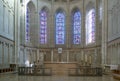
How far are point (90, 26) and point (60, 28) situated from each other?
630 cm

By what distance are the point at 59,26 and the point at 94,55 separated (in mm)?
10229

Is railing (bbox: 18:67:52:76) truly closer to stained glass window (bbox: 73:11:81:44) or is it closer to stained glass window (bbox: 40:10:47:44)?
stained glass window (bbox: 40:10:47:44)

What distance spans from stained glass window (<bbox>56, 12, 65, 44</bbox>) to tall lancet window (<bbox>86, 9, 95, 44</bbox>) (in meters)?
4.96

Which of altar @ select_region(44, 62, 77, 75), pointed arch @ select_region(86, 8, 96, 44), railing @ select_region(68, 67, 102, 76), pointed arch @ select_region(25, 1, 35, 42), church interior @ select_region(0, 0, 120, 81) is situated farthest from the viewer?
pointed arch @ select_region(25, 1, 35, 42)

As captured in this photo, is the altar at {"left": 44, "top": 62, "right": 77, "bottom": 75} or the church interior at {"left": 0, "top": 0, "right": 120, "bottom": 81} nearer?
the altar at {"left": 44, "top": 62, "right": 77, "bottom": 75}

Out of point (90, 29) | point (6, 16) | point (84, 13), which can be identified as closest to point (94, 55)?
point (90, 29)

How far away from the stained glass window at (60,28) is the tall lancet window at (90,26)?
16.3 feet

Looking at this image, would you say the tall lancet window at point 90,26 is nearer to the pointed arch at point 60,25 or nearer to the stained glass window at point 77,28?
the stained glass window at point 77,28

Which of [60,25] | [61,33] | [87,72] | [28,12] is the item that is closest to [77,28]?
[61,33]

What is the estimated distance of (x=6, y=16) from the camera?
3028 cm

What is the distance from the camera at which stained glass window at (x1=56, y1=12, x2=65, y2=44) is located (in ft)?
154

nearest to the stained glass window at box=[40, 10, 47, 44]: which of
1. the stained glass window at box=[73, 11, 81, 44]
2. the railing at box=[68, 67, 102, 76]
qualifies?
the stained glass window at box=[73, 11, 81, 44]

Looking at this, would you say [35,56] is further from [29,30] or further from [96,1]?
[96,1]

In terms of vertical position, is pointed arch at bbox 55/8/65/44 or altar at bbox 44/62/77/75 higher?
pointed arch at bbox 55/8/65/44
